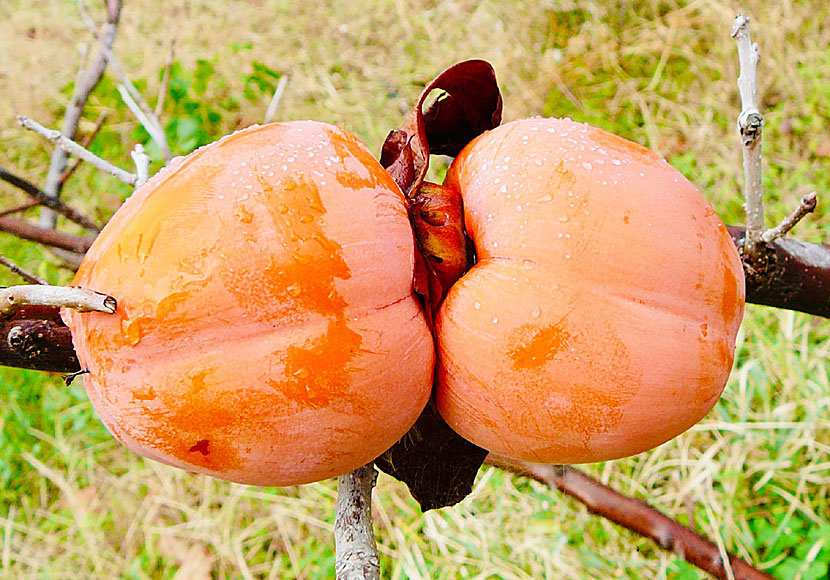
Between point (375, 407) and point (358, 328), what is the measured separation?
0.24 ft

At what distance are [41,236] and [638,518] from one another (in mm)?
1273

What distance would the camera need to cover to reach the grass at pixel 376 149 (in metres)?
1.92

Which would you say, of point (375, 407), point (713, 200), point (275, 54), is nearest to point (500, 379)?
point (375, 407)

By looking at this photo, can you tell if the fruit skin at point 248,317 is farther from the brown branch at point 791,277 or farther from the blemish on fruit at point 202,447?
the brown branch at point 791,277

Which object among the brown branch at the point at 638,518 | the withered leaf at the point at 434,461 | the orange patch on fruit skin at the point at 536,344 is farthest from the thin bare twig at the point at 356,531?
the brown branch at the point at 638,518

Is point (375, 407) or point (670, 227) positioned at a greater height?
point (670, 227)

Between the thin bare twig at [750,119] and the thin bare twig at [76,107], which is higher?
the thin bare twig at [750,119]

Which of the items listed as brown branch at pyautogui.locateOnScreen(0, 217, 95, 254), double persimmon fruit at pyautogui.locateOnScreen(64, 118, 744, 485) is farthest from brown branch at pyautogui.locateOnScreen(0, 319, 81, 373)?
brown branch at pyautogui.locateOnScreen(0, 217, 95, 254)

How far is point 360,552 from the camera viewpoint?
79cm

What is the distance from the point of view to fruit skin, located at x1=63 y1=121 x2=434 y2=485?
60 cm


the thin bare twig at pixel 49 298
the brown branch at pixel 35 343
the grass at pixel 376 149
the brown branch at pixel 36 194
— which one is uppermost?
the thin bare twig at pixel 49 298

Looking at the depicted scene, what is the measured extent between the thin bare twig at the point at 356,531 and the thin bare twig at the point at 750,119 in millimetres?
584

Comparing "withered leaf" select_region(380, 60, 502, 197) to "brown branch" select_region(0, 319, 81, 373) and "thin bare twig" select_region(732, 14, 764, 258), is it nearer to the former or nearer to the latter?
"thin bare twig" select_region(732, 14, 764, 258)

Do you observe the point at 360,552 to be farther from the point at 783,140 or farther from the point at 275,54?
the point at 275,54
